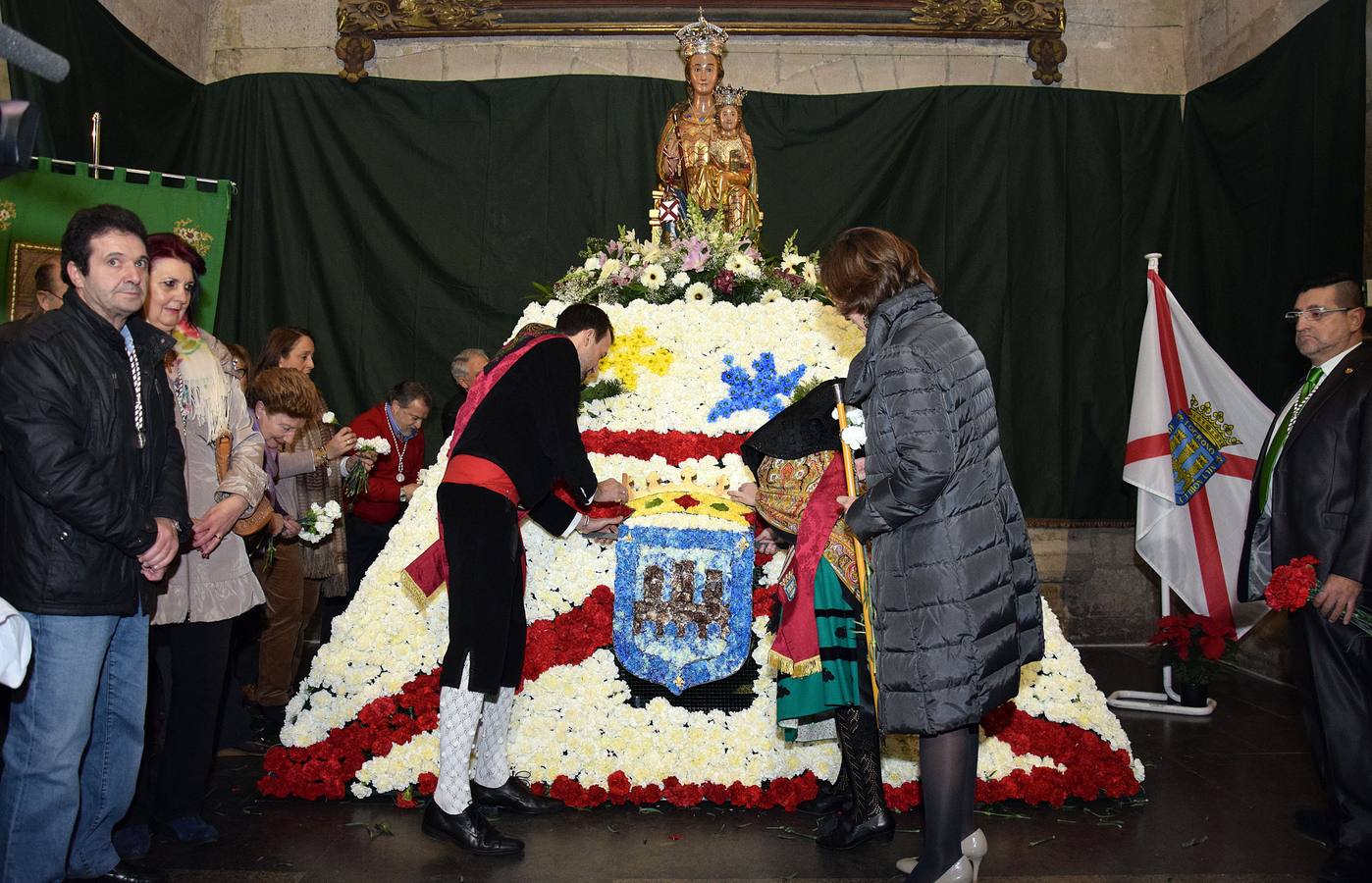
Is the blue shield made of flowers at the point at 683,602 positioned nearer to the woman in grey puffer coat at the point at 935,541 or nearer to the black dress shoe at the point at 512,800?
the black dress shoe at the point at 512,800

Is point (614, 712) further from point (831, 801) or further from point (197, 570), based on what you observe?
point (197, 570)

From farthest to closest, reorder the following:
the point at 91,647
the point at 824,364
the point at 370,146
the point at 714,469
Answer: the point at 370,146, the point at 824,364, the point at 714,469, the point at 91,647

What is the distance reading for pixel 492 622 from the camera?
309 centimetres

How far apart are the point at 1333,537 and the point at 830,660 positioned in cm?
167

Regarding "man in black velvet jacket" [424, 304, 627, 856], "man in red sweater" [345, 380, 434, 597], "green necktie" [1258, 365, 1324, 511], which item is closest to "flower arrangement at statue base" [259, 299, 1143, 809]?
"man in black velvet jacket" [424, 304, 627, 856]

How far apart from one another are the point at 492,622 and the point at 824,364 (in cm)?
213

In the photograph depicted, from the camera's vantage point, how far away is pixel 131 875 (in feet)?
9.18

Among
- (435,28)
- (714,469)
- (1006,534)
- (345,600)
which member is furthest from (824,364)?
(435,28)

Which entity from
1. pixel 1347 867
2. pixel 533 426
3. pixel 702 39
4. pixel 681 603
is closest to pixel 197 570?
pixel 533 426

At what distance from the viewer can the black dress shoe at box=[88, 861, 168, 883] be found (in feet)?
9.15

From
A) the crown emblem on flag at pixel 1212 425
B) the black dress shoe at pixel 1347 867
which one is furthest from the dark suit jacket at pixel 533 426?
the crown emblem on flag at pixel 1212 425

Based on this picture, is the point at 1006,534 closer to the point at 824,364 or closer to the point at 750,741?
the point at 750,741

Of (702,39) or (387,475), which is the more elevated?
(702,39)

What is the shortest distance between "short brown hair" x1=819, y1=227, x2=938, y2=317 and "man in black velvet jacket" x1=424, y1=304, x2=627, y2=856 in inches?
37.6
